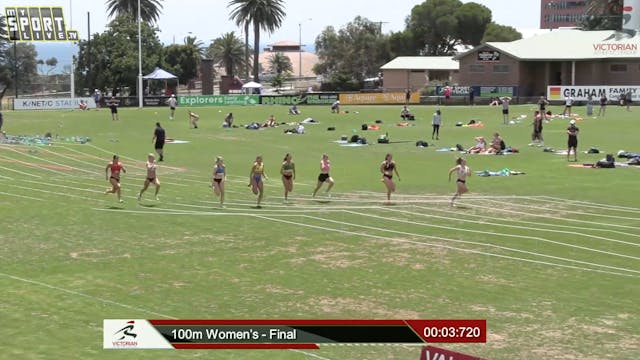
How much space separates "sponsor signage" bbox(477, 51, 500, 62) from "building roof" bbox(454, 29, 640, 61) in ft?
1.68

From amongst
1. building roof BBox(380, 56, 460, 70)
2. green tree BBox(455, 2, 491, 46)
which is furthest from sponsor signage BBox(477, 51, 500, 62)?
green tree BBox(455, 2, 491, 46)

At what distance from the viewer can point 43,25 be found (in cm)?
8288

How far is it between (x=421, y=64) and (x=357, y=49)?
2574cm

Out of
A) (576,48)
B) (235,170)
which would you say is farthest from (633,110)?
(235,170)

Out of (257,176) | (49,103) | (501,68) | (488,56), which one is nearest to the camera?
(257,176)

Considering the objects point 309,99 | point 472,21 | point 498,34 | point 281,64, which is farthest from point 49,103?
point 281,64

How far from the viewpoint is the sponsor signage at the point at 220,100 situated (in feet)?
270

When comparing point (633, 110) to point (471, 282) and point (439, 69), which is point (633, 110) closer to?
point (439, 69)

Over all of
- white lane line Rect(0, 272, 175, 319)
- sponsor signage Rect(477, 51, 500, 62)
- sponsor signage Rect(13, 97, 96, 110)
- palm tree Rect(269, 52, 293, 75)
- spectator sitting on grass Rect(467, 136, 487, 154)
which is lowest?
white lane line Rect(0, 272, 175, 319)

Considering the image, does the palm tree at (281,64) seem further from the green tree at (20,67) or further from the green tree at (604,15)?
the green tree at (604,15)

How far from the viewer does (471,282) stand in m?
16.3

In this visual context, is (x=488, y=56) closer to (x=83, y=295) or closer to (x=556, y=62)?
(x=556, y=62)

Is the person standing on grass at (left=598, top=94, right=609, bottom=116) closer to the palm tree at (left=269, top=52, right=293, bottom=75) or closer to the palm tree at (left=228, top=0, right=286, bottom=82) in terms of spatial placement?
the palm tree at (left=228, top=0, right=286, bottom=82)

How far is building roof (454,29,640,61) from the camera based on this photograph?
253 ft
